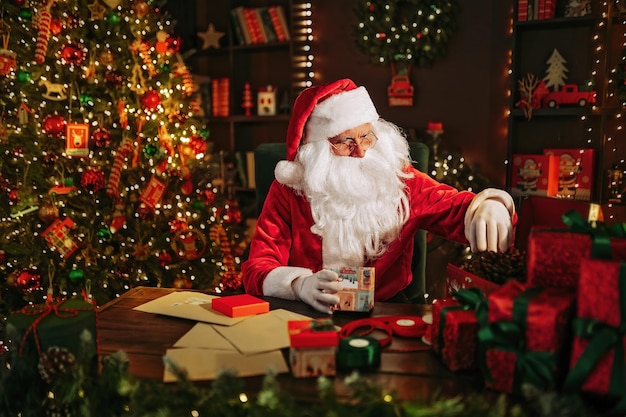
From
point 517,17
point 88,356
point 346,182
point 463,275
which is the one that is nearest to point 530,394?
point 463,275

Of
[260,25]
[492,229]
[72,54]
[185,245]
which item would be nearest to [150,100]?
[72,54]

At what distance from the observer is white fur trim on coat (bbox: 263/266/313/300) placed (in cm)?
153

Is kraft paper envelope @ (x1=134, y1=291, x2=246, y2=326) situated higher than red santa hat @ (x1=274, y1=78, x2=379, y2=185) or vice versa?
red santa hat @ (x1=274, y1=78, x2=379, y2=185)

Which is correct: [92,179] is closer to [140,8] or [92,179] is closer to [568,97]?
[140,8]

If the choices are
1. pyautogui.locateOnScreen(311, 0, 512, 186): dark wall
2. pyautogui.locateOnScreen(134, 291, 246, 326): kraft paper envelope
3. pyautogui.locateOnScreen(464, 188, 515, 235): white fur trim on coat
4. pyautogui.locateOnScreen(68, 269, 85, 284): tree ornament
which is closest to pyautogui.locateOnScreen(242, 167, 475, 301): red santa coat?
pyautogui.locateOnScreen(464, 188, 515, 235): white fur trim on coat

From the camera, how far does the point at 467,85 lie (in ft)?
14.0

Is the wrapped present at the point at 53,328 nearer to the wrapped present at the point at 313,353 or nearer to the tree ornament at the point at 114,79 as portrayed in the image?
the wrapped present at the point at 313,353

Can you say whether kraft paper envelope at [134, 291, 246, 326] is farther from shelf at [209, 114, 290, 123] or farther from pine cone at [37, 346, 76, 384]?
shelf at [209, 114, 290, 123]

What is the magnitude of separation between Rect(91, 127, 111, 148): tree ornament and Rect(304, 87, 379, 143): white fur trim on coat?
162 centimetres

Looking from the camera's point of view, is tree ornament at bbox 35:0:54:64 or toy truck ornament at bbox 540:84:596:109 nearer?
tree ornament at bbox 35:0:54:64

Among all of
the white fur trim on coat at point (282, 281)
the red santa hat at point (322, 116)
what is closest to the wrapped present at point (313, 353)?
the white fur trim on coat at point (282, 281)

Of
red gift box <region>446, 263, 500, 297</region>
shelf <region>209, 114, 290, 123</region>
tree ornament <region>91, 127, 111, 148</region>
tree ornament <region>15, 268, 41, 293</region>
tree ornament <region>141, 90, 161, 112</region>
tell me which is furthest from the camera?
shelf <region>209, 114, 290, 123</region>

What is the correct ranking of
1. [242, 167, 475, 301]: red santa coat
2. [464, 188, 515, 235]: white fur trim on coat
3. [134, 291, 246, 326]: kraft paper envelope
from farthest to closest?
1. [242, 167, 475, 301]: red santa coat
2. [464, 188, 515, 235]: white fur trim on coat
3. [134, 291, 246, 326]: kraft paper envelope

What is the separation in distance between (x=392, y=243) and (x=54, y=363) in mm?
1182
